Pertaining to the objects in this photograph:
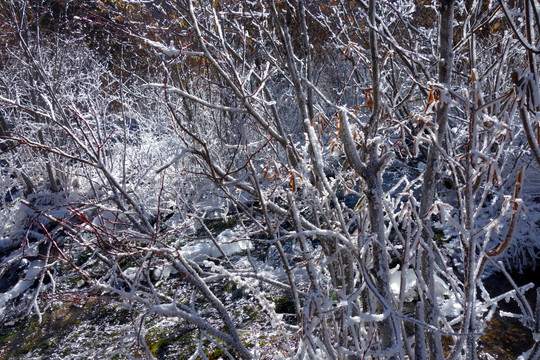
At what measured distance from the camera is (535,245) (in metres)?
4.73

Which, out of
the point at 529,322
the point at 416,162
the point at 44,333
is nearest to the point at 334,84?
the point at 416,162

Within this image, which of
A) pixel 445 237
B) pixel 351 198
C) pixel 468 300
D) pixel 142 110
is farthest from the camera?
pixel 142 110

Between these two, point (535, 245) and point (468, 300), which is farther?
point (535, 245)

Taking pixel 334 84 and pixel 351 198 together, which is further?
pixel 334 84

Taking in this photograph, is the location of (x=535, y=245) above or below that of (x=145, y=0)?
below

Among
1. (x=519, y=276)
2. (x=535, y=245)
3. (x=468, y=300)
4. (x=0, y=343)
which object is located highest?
(x=468, y=300)

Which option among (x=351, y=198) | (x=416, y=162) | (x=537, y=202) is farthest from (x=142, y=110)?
(x=537, y=202)

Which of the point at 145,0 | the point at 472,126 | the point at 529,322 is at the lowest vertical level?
the point at 529,322

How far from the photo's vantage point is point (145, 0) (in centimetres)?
272

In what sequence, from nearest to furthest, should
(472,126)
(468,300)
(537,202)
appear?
(472,126), (468,300), (537,202)

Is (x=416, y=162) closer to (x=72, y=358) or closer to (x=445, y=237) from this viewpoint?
(x=445, y=237)

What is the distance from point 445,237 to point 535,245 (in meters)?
1.07

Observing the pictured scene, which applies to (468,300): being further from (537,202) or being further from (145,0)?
(537,202)

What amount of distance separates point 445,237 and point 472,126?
479 centimetres
